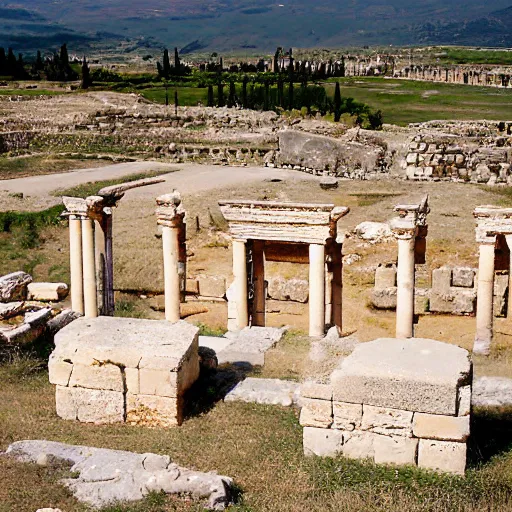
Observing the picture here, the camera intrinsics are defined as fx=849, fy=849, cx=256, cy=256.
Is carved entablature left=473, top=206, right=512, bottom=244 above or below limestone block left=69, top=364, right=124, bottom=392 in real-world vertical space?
above

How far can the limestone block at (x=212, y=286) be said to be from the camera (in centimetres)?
2277

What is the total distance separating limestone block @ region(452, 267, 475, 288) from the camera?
21906 mm

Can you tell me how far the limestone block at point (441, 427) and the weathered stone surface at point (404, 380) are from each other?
0.08 metres

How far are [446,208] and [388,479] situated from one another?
2215 cm

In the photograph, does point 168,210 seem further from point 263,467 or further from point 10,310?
point 263,467

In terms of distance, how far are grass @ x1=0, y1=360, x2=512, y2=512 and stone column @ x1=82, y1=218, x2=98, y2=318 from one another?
561 centimetres

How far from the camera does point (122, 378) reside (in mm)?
11945

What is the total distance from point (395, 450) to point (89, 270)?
399 inches

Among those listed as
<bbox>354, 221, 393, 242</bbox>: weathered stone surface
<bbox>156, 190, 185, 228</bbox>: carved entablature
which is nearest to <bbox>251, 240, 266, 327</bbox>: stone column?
<bbox>156, 190, 185, 228</bbox>: carved entablature

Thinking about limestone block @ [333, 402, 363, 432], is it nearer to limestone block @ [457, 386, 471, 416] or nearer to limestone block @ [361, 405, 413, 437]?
limestone block @ [361, 405, 413, 437]

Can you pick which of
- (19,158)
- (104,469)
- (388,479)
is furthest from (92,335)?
(19,158)

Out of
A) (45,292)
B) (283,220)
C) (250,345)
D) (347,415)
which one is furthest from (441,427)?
(45,292)

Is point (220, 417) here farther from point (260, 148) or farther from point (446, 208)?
point (260, 148)

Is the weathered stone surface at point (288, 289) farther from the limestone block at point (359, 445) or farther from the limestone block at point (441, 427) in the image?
the limestone block at point (441, 427)
